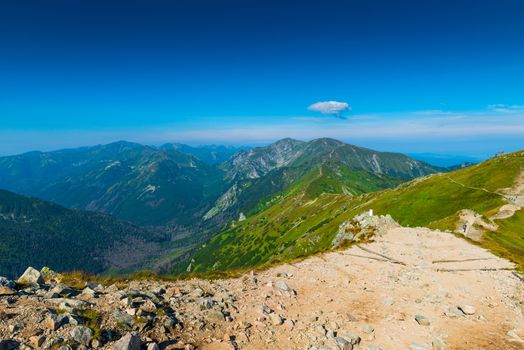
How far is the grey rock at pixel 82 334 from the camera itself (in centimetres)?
1274

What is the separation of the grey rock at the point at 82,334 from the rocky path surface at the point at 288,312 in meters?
0.04

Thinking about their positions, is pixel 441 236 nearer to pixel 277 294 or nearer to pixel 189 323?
pixel 277 294

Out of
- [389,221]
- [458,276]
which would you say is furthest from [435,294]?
[389,221]

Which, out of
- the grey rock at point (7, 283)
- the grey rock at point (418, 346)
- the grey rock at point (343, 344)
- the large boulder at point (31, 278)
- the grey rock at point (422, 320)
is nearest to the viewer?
the grey rock at point (343, 344)

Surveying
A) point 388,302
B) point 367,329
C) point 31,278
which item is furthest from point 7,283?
point 388,302

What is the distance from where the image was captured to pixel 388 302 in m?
21.5

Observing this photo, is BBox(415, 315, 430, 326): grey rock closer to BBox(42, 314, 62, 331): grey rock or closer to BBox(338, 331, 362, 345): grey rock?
BBox(338, 331, 362, 345): grey rock

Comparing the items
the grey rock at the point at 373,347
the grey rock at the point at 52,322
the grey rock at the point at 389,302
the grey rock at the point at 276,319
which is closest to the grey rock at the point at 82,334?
the grey rock at the point at 52,322

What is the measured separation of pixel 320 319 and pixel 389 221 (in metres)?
38.6

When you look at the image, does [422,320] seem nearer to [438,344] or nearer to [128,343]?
[438,344]

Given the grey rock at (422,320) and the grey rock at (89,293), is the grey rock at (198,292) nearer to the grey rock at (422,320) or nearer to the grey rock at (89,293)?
the grey rock at (89,293)

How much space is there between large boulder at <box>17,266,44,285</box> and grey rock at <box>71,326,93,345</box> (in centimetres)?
851

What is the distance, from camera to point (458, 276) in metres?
27.7

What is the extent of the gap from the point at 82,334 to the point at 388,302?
746 inches
